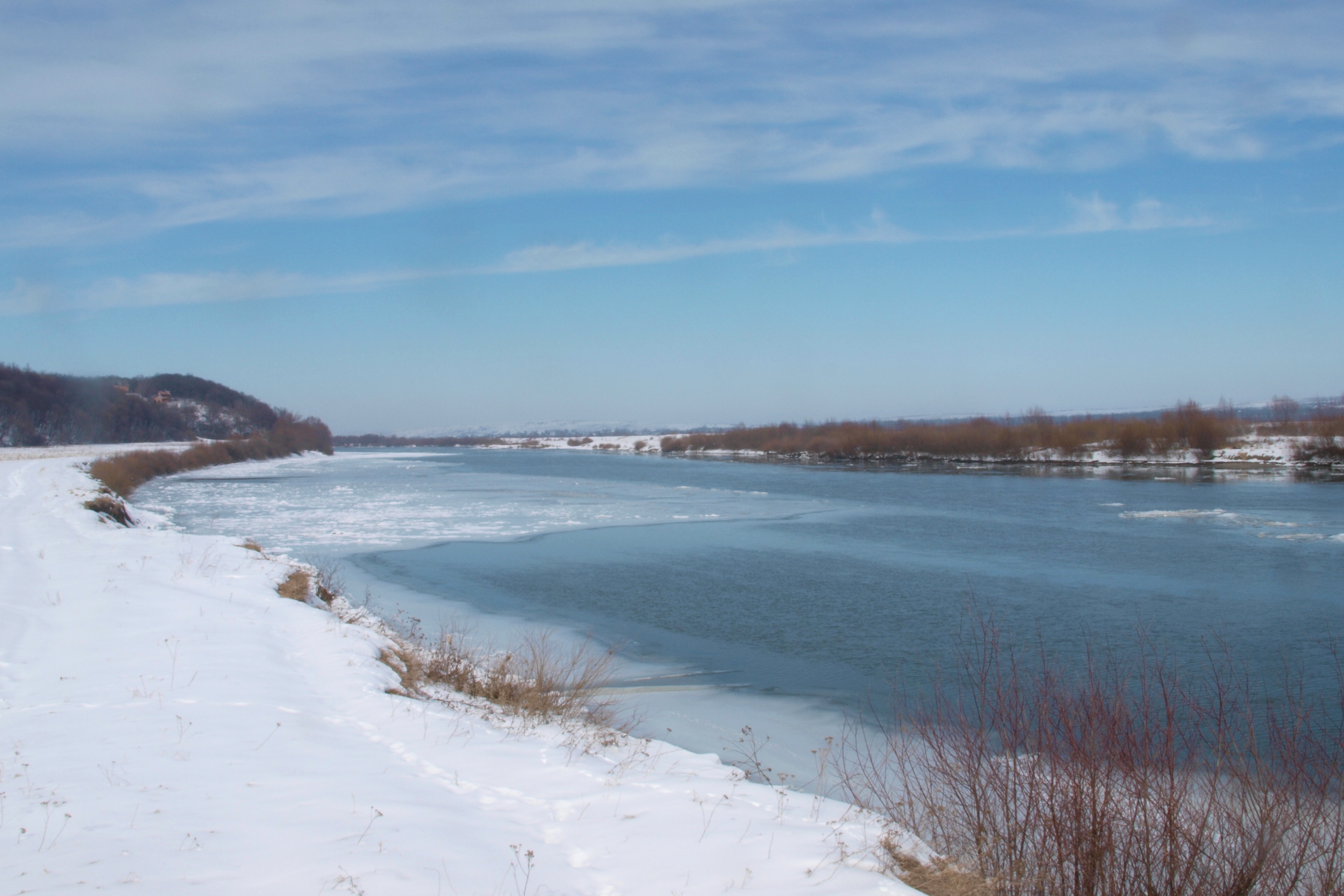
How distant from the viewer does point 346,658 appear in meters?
8.02

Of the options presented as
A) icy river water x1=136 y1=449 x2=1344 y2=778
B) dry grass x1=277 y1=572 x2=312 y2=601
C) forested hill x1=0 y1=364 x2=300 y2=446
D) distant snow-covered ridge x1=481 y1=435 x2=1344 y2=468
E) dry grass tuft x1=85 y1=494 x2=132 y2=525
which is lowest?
icy river water x1=136 y1=449 x2=1344 y2=778

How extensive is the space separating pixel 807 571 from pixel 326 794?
12026 mm

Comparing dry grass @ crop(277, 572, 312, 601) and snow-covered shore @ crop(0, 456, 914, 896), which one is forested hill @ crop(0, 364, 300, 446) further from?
snow-covered shore @ crop(0, 456, 914, 896)

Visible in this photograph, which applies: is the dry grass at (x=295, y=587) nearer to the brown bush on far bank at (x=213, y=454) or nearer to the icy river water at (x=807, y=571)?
the icy river water at (x=807, y=571)

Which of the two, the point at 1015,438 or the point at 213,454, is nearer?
the point at 1015,438

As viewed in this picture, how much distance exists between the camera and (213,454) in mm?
59719

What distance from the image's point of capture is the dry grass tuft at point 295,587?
37.0ft

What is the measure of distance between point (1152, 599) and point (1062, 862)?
34.0 ft

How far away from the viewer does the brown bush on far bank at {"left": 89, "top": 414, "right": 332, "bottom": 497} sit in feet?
113

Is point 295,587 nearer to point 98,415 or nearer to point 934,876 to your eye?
point 934,876

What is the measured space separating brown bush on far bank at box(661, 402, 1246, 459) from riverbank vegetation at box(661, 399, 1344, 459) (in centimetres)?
6

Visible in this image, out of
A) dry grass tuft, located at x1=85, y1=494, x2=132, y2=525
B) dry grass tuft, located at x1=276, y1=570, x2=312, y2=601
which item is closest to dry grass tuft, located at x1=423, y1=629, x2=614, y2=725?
dry grass tuft, located at x1=276, y1=570, x2=312, y2=601

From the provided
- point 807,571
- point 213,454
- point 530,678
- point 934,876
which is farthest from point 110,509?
point 213,454

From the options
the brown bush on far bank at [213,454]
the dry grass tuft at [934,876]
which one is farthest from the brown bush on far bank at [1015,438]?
the dry grass tuft at [934,876]
